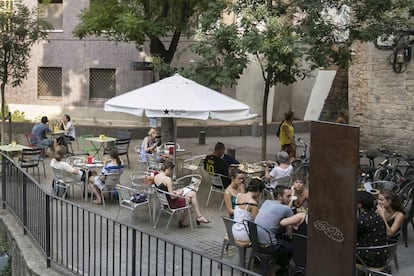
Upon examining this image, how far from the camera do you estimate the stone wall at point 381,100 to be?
17953mm

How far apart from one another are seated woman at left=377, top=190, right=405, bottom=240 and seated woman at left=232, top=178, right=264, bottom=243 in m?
1.55

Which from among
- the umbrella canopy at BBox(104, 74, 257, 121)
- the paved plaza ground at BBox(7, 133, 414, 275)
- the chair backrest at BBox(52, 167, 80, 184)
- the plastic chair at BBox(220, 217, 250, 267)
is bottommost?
the paved plaza ground at BBox(7, 133, 414, 275)

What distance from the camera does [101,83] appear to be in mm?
24812

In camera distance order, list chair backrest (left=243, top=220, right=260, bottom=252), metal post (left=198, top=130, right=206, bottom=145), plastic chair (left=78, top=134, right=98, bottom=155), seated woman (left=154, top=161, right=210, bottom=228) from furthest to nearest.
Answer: metal post (left=198, top=130, right=206, bottom=145)
plastic chair (left=78, top=134, right=98, bottom=155)
seated woman (left=154, top=161, right=210, bottom=228)
chair backrest (left=243, top=220, right=260, bottom=252)

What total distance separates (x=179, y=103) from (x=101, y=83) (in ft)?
48.8

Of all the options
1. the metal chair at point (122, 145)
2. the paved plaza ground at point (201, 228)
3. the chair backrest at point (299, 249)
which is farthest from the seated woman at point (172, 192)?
the metal chair at point (122, 145)

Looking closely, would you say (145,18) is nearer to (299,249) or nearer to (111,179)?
(111,179)

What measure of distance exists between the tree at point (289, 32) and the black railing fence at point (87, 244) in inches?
197

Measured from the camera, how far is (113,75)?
80.7 feet

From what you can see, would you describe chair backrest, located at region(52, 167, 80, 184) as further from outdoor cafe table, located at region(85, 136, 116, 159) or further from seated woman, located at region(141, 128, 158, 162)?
outdoor cafe table, located at region(85, 136, 116, 159)

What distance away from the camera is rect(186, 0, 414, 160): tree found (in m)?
12.0

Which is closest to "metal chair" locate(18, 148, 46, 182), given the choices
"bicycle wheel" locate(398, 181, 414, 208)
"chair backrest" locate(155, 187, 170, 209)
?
"chair backrest" locate(155, 187, 170, 209)

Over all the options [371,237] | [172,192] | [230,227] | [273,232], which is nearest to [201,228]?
[172,192]

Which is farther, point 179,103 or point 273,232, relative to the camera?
point 179,103
